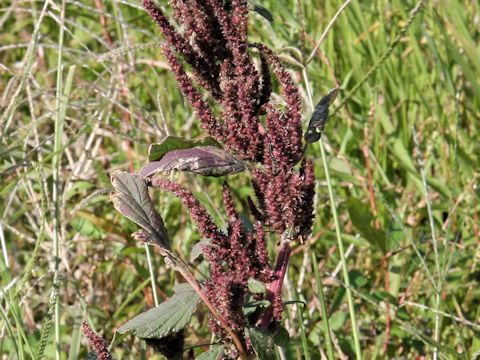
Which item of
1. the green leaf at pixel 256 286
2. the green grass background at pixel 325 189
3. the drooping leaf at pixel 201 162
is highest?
the drooping leaf at pixel 201 162

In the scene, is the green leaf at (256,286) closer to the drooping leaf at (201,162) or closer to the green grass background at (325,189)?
the drooping leaf at (201,162)

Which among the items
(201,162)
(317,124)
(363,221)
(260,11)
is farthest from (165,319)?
(363,221)

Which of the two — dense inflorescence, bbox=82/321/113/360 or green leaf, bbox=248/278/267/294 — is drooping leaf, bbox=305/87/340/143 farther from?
dense inflorescence, bbox=82/321/113/360

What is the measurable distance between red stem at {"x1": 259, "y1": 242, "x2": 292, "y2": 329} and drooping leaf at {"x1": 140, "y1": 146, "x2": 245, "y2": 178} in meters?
0.14

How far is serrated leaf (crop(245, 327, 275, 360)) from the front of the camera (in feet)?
3.81

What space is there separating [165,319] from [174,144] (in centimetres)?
25

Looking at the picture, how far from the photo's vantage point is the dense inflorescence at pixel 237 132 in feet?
3.75

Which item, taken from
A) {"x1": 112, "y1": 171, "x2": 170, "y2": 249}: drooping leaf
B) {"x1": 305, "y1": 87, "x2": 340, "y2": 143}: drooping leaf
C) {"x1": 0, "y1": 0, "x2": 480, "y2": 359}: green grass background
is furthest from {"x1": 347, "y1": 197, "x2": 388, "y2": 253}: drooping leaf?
{"x1": 112, "y1": 171, "x2": 170, "y2": 249}: drooping leaf

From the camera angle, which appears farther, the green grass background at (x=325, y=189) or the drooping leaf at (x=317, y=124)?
the green grass background at (x=325, y=189)

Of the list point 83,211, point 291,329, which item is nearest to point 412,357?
point 291,329

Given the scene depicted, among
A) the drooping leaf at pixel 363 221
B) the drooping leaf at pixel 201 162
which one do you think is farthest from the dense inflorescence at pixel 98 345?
the drooping leaf at pixel 363 221

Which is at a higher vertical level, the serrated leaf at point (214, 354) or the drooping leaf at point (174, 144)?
the drooping leaf at point (174, 144)

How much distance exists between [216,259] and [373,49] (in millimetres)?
1700

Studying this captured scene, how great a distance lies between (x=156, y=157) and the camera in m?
1.21
